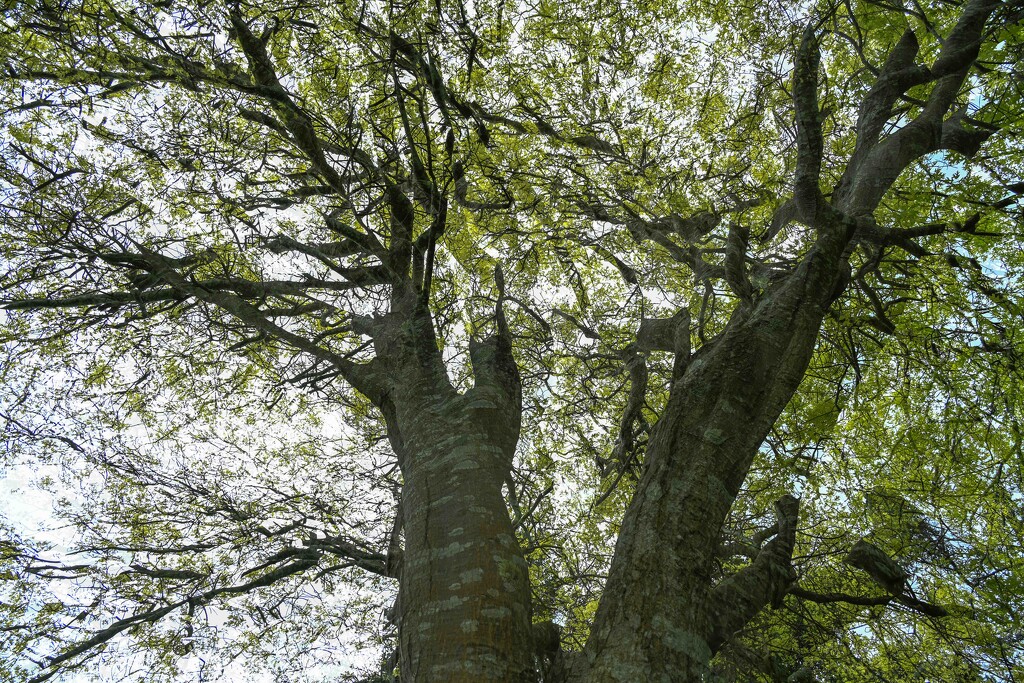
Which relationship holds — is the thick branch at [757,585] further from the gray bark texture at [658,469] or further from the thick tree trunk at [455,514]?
the thick tree trunk at [455,514]

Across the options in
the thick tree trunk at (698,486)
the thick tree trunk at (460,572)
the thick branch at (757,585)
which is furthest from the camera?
the thick branch at (757,585)

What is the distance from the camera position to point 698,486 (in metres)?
3.33

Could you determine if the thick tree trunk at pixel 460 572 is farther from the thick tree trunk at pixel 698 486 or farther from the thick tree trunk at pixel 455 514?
the thick tree trunk at pixel 698 486

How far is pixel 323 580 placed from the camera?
882 cm

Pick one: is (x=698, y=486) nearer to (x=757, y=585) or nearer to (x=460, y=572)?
(x=757, y=585)

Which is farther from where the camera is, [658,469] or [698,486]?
[658,469]

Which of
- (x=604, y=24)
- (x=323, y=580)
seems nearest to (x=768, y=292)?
(x=604, y=24)

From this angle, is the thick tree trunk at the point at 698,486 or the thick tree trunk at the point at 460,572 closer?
the thick tree trunk at the point at 698,486

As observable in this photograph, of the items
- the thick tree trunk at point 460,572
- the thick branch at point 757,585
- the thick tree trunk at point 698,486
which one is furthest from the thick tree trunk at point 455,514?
the thick branch at point 757,585

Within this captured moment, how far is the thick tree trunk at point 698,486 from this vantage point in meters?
2.81

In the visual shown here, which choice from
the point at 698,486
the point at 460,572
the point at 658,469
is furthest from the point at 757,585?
the point at 460,572

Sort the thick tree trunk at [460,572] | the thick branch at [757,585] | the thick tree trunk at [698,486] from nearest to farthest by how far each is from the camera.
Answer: the thick tree trunk at [698,486]
the thick tree trunk at [460,572]
the thick branch at [757,585]

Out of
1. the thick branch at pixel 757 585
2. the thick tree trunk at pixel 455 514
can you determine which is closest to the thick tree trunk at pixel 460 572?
the thick tree trunk at pixel 455 514

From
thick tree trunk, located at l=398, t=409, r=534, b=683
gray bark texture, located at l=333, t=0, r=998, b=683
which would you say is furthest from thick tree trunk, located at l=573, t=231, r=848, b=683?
thick tree trunk, located at l=398, t=409, r=534, b=683
